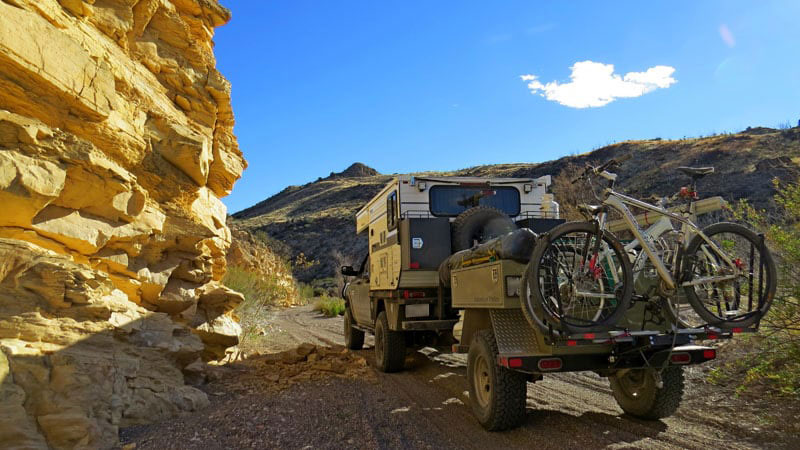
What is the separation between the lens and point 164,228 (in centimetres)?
748

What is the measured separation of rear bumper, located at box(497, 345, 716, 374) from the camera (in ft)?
14.5

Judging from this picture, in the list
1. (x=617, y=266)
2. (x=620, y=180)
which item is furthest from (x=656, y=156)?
(x=617, y=266)

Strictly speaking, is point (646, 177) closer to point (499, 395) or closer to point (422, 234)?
point (422, 234)

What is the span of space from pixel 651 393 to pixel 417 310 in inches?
133

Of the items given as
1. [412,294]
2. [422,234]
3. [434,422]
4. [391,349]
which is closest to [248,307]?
[391,349]

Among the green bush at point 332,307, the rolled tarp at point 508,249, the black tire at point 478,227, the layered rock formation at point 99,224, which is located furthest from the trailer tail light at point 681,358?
the green bush at point 332,307

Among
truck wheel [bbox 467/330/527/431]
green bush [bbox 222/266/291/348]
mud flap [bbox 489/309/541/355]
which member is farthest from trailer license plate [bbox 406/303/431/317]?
green bush [bbox 222/266/291/348]

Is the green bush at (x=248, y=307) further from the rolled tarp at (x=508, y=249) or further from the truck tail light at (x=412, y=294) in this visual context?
the rolled tarp at (x=508, y=249)

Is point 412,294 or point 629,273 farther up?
point 629,273

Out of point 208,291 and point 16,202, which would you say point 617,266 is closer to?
point 16,202

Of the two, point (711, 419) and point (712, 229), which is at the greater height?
point (712, 229)

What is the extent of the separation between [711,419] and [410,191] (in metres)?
5.19

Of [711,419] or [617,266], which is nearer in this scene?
[617,266]

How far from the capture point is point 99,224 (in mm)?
6086
